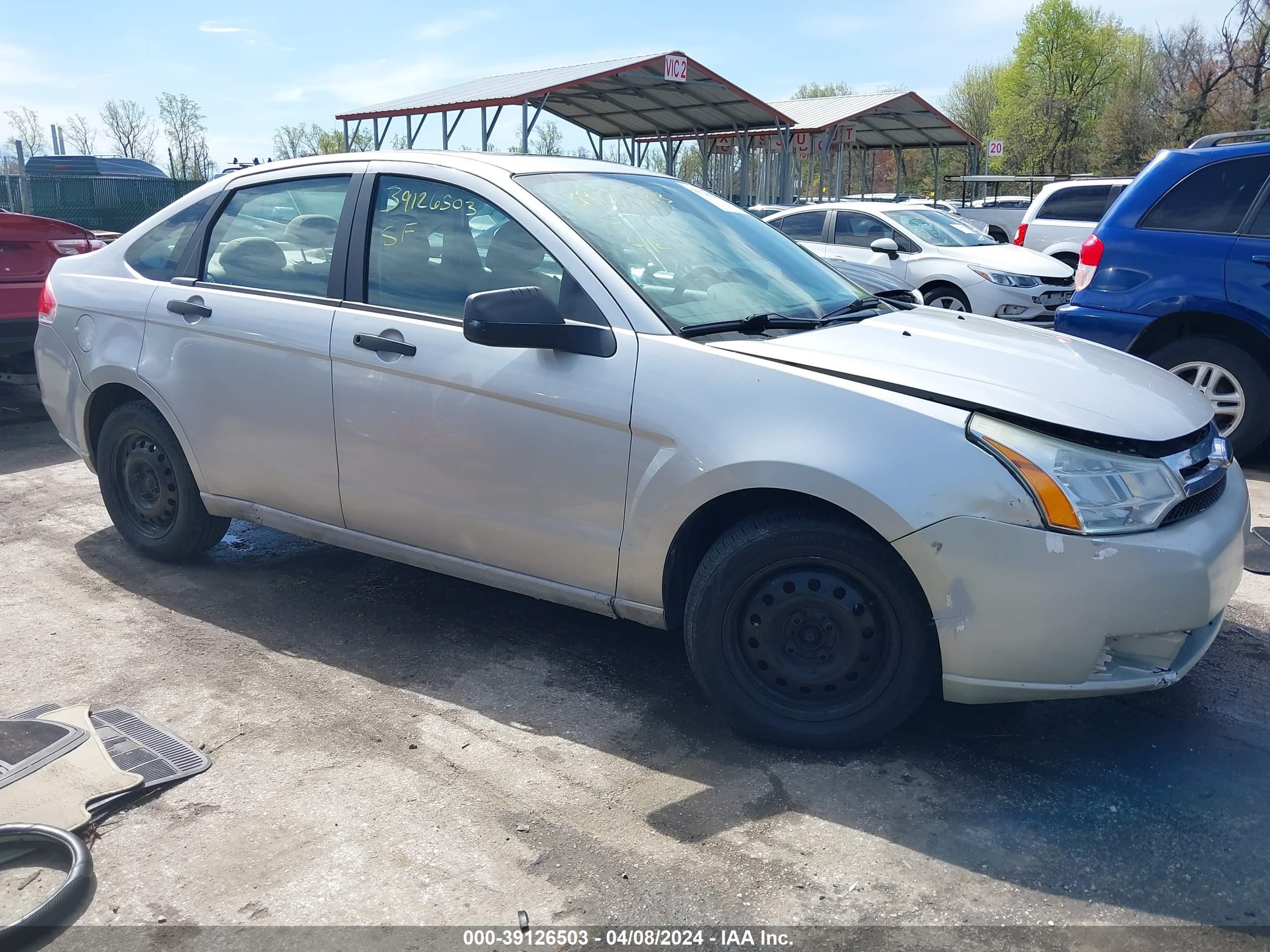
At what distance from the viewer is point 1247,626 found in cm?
395

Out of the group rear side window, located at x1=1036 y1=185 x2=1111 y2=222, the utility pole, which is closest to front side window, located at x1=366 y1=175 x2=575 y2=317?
the utility pole

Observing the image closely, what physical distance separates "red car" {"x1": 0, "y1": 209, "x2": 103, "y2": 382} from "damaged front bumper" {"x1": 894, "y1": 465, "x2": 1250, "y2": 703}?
668 cm

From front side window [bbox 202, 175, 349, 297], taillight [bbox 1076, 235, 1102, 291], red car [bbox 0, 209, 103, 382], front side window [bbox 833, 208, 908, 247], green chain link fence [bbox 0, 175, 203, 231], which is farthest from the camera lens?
green chain link fence [bbox 0, 175, 203, 231]

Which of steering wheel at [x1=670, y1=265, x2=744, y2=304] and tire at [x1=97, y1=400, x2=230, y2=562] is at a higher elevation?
steering wheel at [x1=670, y1=265, x2=744, y2=304]

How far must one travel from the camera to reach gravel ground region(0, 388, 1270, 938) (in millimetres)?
2430

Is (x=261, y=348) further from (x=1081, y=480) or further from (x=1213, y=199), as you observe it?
(x=1213, y=199)

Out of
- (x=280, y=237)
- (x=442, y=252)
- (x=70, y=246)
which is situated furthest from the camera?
(x=70, y=246)

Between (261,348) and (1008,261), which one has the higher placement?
(1008,261)

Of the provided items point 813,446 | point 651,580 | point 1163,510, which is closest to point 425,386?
point 651,580

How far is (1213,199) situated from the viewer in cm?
609

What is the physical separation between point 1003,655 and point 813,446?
75 cm

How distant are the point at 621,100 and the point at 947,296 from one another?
15.5 m

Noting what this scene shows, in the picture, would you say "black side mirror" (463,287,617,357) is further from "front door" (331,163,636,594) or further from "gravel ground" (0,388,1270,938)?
"gravel ground" (0,388,1270,938)

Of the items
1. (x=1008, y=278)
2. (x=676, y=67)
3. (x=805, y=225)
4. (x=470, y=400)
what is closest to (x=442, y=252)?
(x=470, y=400)
